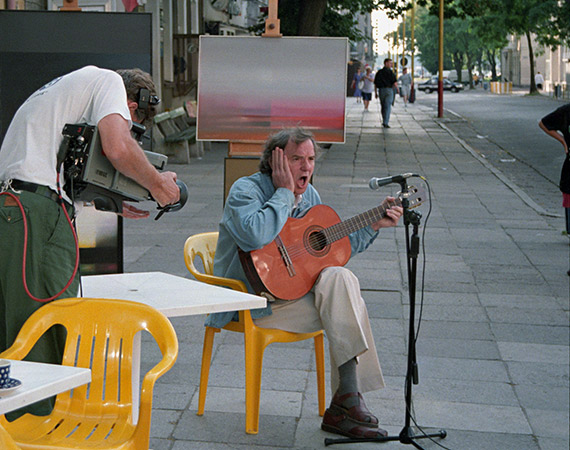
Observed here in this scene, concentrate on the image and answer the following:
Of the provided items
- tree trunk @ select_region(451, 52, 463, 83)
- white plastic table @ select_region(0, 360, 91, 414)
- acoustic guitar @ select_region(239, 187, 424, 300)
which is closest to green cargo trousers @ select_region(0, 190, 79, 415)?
white plastic table @ select_region(0, 360, 91, 414)

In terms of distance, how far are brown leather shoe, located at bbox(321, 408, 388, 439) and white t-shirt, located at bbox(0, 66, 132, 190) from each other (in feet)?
5.66

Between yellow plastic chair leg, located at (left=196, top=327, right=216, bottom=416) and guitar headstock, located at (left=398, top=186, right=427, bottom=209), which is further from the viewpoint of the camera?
yellow plastic chair leg, located at (left=196, top=327, right=216, bottom=416)

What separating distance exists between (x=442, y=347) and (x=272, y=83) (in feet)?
7.82

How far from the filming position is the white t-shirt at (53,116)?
3230 mm

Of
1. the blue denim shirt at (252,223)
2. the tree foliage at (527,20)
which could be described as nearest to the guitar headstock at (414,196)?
the blue denim shirt at (252,223)

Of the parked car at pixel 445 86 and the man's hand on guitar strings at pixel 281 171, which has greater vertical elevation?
the parked car at pixel 445 86

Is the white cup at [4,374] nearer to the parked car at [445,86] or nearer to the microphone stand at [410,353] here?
the microphone stand at [410,353]

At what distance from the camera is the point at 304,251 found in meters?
4.34

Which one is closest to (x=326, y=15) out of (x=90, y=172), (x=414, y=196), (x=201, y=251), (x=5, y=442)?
(x=201, y=251)

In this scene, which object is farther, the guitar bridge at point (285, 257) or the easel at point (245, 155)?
the easel at point (245, 155)

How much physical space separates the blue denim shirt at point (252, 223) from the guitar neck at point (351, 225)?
0.06 meters

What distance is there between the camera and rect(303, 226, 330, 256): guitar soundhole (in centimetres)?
438

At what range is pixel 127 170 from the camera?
331cm

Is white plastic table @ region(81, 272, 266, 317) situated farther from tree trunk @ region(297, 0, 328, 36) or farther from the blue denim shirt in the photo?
tree trunk @ region(297, 0, 328, 36)
